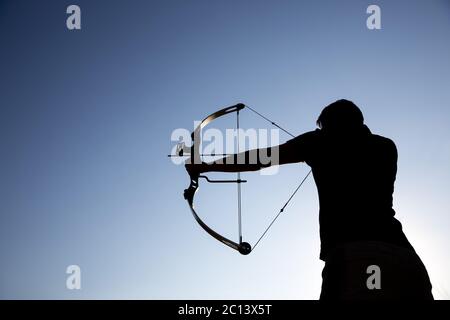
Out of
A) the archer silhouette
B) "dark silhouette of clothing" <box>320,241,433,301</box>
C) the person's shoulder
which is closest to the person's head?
the archer silhouette

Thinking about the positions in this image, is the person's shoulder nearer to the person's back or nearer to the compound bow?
the person's back

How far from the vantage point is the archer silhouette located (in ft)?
4.09

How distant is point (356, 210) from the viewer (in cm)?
147

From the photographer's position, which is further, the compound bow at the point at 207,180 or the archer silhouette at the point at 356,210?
the compound bow at the point at 207,180

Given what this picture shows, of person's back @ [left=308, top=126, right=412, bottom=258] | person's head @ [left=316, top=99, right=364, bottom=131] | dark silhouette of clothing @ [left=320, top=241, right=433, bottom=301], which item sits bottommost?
dark silhouette of clothing @ [left=320, top=241, right=433, bottom=301]

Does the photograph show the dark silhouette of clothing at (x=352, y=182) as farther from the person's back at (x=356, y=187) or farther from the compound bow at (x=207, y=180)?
the compound bow at (x=207, y=180)

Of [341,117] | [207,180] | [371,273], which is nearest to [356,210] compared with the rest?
[371,273]

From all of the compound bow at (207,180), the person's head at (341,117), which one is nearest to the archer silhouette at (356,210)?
the person's head at (341,117)

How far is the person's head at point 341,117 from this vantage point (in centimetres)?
171

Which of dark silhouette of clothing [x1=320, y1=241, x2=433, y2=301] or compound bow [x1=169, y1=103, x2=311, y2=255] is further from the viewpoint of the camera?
compound bow [x1=169, y1=103, x2=311, y2=255]

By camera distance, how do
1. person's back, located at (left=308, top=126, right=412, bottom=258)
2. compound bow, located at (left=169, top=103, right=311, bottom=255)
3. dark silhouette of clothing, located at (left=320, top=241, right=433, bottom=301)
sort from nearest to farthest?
dark silhouette of clothing, located at (left=320, top=241, right=433, bottom=301)
person's back, located at (left=308, top=126, right=412, bottom=258)
compound bow, located at (left=169, top=103, right=311, bottom=255)

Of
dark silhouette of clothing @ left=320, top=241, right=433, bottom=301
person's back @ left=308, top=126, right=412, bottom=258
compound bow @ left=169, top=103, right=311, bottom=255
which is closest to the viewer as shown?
dark silhouette of clothing @ left=320, top=241, right=433, bottom=301
